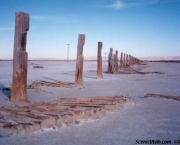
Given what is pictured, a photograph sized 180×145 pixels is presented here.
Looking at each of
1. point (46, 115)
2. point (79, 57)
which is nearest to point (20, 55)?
point (46, 115)

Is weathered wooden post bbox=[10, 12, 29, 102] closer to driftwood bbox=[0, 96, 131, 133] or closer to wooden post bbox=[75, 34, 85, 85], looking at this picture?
driftwood bbox=[0, 96, 131, 133]

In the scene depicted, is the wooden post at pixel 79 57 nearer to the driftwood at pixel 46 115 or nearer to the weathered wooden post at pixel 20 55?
the weathered wooden post at pixel 20 55

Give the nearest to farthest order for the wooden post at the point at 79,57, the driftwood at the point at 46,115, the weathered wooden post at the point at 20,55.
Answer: the driftwood at the point at 46,115 < the weathered wooden post at the point at 20,55 < the wooden post at the point at 79,57

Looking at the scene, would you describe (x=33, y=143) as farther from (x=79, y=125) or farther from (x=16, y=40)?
(x=16, y=40)

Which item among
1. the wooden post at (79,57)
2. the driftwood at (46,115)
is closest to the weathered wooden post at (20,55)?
the driftwood at (46,115)

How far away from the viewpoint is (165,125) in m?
4.29

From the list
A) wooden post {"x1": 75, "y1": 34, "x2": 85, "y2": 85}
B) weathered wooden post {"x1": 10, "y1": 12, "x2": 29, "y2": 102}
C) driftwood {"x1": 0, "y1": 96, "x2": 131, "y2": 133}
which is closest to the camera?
driftwood {"x1": 0, "y1": 96, "x2": 131, "y2": 133}

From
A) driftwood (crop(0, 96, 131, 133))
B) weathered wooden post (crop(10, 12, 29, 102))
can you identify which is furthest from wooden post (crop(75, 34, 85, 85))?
driftwood (crop(0, 96, 131, 133))

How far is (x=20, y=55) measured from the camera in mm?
6238

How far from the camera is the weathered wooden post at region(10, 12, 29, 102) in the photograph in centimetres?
622

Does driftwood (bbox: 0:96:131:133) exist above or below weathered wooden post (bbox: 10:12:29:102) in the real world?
below

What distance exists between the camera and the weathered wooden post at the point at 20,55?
6.22 m

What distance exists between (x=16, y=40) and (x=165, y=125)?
4.38 m

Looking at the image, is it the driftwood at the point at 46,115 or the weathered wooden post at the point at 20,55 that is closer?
the driftwood at the point at 46,115
